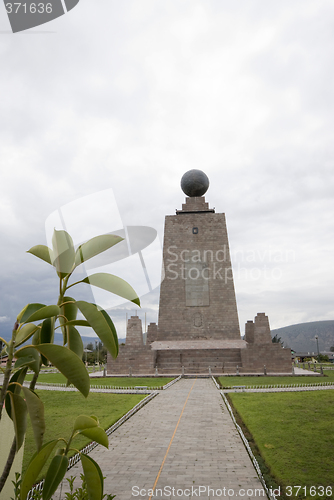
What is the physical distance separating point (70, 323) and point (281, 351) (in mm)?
23899

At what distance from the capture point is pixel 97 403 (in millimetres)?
13500

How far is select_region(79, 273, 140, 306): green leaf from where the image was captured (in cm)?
326

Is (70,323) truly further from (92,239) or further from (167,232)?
(167,232)

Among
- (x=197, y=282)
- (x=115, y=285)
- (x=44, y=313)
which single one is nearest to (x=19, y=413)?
(x=44, y=313)

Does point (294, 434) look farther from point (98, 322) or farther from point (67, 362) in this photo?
point (67, 362)

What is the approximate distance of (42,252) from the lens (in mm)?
3428

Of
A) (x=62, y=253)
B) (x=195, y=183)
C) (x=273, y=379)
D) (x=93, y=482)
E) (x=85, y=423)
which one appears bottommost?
(x=93, y=482)

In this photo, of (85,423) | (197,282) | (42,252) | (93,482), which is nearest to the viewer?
(93,482)

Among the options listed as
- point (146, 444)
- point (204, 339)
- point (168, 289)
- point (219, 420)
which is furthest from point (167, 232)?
point (146, 444)

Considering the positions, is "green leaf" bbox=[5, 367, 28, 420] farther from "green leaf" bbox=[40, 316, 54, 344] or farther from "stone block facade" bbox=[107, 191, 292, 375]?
"stone block facade" bbox=[107, 191, 292, 375]

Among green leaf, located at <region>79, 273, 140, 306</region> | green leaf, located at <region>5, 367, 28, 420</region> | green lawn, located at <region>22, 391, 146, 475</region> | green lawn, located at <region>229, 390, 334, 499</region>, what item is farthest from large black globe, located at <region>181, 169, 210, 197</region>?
green leaf, located at <region>5, 367, 28, 420</region>

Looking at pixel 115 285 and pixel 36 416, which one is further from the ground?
pixel 115 285

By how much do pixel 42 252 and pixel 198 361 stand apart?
2356 centimetres

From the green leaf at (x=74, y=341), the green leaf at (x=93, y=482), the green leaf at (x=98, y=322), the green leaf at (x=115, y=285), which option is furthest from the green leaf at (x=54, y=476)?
the green leaf at (x=115, y=285)
